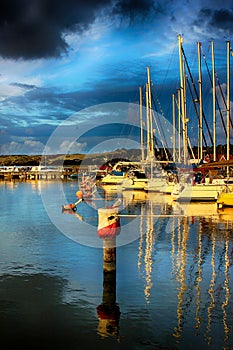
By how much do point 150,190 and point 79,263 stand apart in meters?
50.1

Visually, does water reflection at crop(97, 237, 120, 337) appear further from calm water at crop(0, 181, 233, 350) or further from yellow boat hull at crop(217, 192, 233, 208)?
yellow boat hull at crop(217, 192, 233, 208)

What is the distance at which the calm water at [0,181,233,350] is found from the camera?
1242 cm

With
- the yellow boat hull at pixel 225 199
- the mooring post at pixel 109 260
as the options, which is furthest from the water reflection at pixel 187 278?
the yellow boat hull at pixel 225 199

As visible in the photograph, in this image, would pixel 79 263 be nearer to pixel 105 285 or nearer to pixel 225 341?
pixel 105 285

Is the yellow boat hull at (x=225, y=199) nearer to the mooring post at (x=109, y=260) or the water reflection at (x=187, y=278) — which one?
the water reflection at (x=187, y=278)

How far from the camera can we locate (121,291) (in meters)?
16.2

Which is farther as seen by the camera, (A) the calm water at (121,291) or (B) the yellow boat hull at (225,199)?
(B) the yellow boat hull at (225,199)

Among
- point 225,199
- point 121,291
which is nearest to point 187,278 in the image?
point 121,291

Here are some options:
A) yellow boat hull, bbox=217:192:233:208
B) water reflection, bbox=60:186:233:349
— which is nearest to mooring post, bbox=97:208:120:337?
water reflection, bbox=60:186:233:349

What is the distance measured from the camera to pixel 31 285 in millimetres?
17062

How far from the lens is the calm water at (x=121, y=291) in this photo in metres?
12.4

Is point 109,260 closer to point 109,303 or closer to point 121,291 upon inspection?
point 121,291

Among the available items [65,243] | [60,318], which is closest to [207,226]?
[65,243]

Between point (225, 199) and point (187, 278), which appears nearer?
point (187, 278)
